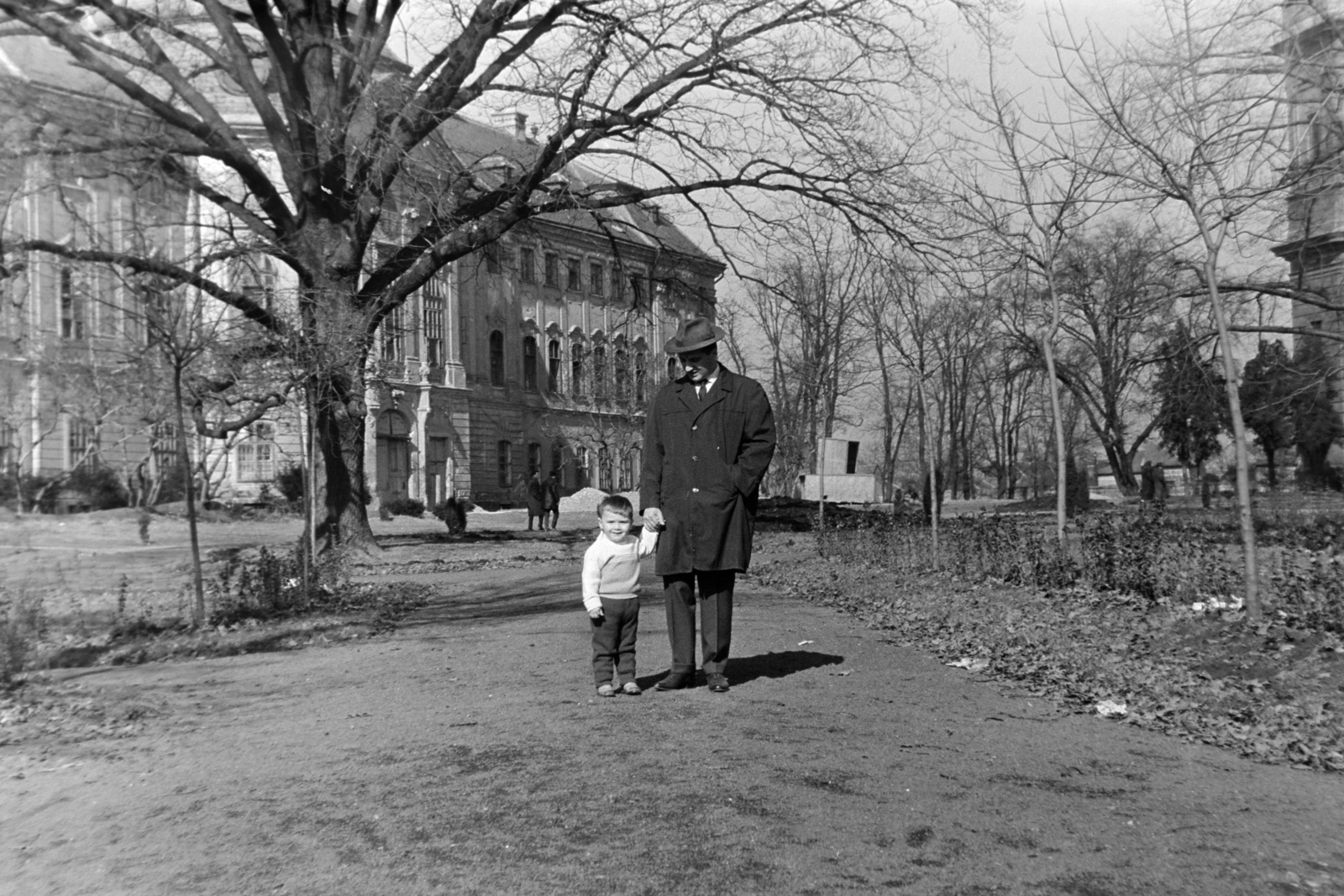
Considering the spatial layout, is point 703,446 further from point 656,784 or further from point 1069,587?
point 1069,587

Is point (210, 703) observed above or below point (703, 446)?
below

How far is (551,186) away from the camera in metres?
22.6

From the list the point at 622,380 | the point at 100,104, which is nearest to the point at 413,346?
the point at 622,380

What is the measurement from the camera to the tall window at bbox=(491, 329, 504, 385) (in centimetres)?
6475

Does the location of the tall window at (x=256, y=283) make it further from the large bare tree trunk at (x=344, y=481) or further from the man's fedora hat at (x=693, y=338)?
the man's fedora hat at (x=693, y=338)

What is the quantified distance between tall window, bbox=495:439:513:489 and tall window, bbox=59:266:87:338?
50213 mm

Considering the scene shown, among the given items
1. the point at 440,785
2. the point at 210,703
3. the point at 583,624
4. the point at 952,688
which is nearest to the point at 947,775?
the point at 440,785

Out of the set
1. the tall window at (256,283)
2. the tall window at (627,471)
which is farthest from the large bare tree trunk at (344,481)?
the tall window at (627,471)

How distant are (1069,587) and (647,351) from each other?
5280 centimetres

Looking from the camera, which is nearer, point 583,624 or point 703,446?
point 703,446

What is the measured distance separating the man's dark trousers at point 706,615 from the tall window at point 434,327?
51404mm

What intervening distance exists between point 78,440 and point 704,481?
23.4 ft

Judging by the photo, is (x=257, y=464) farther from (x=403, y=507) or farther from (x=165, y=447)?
(x=165, y=447)

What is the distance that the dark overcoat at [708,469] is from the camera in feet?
24.9
